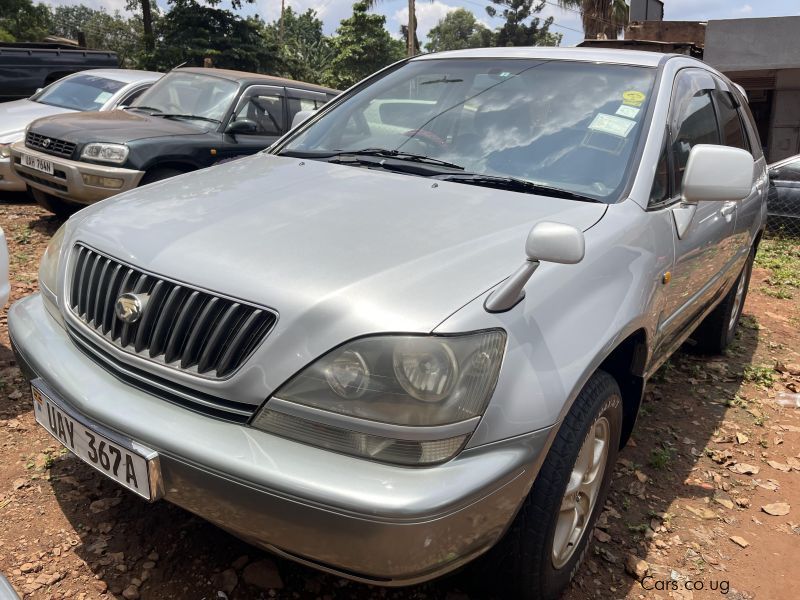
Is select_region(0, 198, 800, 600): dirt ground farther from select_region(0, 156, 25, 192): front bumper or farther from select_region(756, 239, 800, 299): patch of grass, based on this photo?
select_region(0, 156, 25, 192): front bumper

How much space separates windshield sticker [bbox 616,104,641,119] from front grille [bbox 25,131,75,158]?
4.64 metres

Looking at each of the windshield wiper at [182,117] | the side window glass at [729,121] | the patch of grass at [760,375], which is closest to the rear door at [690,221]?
the side window glass at [729,121]

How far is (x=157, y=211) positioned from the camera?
2271 millimetres

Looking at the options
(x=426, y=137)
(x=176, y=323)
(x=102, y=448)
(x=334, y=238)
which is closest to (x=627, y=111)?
(x=426, y=137)

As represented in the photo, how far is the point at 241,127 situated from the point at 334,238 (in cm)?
473

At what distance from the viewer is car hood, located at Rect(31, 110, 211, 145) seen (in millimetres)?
5672

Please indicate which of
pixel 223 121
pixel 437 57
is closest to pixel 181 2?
pixel 223 121

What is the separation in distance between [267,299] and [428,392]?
0.47 m

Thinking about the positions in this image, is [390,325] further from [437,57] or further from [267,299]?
[437,57]

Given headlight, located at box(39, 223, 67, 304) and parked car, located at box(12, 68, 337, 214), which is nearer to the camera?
headlight, located at box(39, 223, 67, 304)

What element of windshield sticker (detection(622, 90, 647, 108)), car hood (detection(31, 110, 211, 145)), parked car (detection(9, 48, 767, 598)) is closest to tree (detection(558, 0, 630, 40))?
car hood (detection(31, 110, 211, 145))

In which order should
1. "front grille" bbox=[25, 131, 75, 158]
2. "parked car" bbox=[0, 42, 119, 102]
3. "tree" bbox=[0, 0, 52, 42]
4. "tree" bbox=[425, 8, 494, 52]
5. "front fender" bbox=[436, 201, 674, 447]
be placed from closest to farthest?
1. "front fender" bbox=[436, 201, 674, 447]
2. "front grille" bbox=[25, 131, 75, 158]
3. "parked car" bbox=[0, 42, 119, 102]
4. "tree" bbox=[0, 0, 52, 42]
5. "tree" bbox=[425, 8, 494, 52]

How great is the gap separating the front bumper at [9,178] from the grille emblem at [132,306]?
5973mm

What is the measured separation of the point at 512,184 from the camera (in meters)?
2.42
